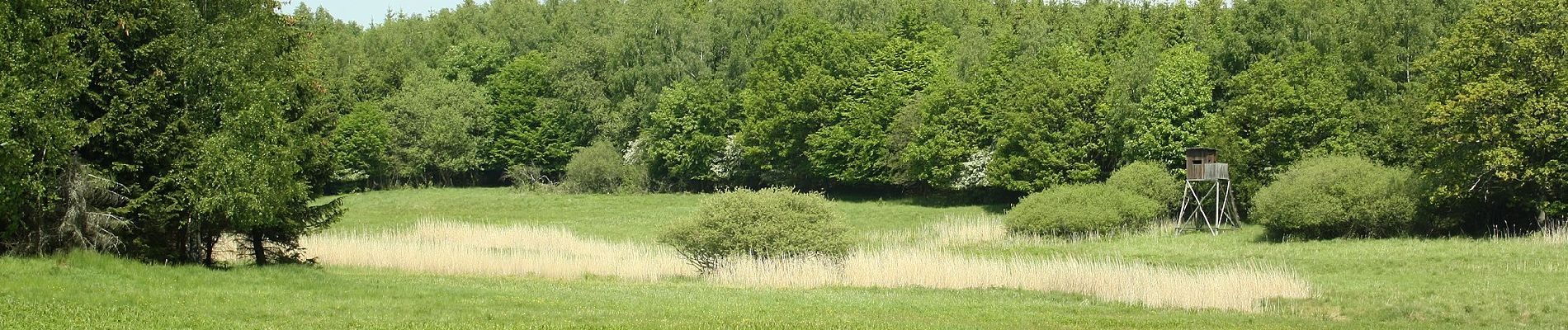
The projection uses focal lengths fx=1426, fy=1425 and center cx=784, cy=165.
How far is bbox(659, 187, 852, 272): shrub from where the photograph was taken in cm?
3384

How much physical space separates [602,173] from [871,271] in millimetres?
53461

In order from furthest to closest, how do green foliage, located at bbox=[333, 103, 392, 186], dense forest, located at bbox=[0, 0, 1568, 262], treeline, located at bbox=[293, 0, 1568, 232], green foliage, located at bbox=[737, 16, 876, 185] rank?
green foliage, located at bbox=[333, 103, 392, 186]
green foliage, located at bbox=[737, 16, 876, 185]
treeline, located at bbox=[293, 0, 1568, 232]
dense forest, located at bbox=[0, 0, 1568, 262]

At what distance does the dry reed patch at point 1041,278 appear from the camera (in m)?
26.5

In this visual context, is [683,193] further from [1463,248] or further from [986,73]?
[1463,248]

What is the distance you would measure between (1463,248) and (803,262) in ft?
62.4

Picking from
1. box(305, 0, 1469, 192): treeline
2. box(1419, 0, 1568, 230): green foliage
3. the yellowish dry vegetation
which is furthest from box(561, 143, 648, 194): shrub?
box(1419, 0, 1568, 230): green foliage

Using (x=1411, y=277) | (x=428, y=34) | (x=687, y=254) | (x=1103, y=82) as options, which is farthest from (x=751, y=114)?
(x=428, y=34)

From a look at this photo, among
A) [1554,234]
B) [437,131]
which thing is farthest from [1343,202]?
[437,131]

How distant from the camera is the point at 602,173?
276 ft

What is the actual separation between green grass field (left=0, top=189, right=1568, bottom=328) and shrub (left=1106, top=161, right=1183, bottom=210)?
50.6 ft

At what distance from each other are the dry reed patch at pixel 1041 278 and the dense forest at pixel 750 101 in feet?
35.1

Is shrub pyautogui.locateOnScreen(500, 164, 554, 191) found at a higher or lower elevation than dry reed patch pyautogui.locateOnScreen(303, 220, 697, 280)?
higher

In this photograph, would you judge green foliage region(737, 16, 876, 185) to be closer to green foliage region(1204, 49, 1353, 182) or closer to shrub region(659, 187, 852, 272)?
green foliage region(1204, 49, 1353, 182)

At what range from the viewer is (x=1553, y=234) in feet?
130
